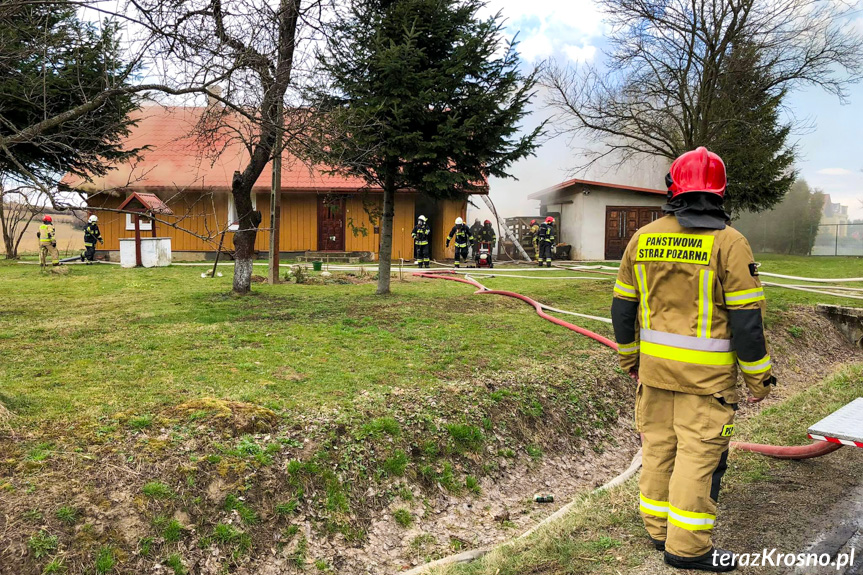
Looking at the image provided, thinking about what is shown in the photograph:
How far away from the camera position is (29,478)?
3854mm

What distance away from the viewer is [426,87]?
1011 cm

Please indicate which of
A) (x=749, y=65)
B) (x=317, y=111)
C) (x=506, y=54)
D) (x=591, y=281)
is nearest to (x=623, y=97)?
(x=749, y=65)

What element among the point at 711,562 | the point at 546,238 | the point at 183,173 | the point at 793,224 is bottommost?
the point at 711,562

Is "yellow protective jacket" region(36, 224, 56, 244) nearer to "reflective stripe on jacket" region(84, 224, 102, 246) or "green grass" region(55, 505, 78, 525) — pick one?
"reflective stripe on jacket" region(84, 224, 102, 246)

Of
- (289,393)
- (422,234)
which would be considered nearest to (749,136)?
(422,234)

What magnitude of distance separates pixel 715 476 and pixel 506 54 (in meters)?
8.82

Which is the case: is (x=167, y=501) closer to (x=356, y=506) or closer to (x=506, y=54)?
(x=356, y=506)

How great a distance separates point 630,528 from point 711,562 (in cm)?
69

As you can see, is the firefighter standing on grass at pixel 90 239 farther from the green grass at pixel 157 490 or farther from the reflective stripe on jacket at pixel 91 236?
the green grass at pixel 157 490

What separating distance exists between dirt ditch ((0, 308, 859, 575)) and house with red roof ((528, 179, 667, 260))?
20590 millimetres

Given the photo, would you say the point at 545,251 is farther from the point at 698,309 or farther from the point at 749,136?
the point at 698,309

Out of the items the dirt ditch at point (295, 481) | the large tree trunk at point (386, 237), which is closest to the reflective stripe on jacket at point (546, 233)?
the large tree trunk at point (386, 237)

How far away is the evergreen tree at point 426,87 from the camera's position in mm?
9797

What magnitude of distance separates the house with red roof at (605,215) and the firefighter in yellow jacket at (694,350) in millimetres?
23402
